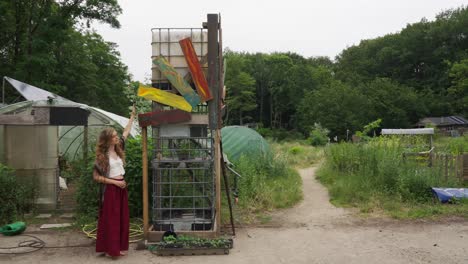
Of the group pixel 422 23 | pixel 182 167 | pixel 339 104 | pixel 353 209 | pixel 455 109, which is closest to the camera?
pixel 182 167

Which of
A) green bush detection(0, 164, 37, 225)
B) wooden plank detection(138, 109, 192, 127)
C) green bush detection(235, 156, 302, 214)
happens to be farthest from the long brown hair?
green bush detection(235, 156, 302, 214)

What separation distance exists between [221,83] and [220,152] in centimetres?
113

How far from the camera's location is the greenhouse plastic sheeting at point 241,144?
550 inches

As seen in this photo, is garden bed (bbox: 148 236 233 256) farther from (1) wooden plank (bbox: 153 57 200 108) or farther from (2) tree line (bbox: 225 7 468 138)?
(2) tree line (bbox: 225 7 468 138)

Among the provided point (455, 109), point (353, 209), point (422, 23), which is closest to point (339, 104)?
point (455, 109)

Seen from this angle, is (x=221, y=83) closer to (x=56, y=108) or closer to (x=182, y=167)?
(x=182, y=167)

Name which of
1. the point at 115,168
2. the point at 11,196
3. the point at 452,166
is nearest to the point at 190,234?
the point at 115,168

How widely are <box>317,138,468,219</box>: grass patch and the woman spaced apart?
4.98 metres

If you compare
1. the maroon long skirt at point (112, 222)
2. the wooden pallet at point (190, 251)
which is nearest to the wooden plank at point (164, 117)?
the maroon long skirt at point (112, 222)

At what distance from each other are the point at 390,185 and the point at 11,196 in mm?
7873

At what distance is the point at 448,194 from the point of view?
9.23m

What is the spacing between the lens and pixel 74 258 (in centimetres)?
619

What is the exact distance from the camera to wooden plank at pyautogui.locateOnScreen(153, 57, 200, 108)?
22.3 feet

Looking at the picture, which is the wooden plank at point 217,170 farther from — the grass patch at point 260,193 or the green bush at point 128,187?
the green bush at point 128,187
